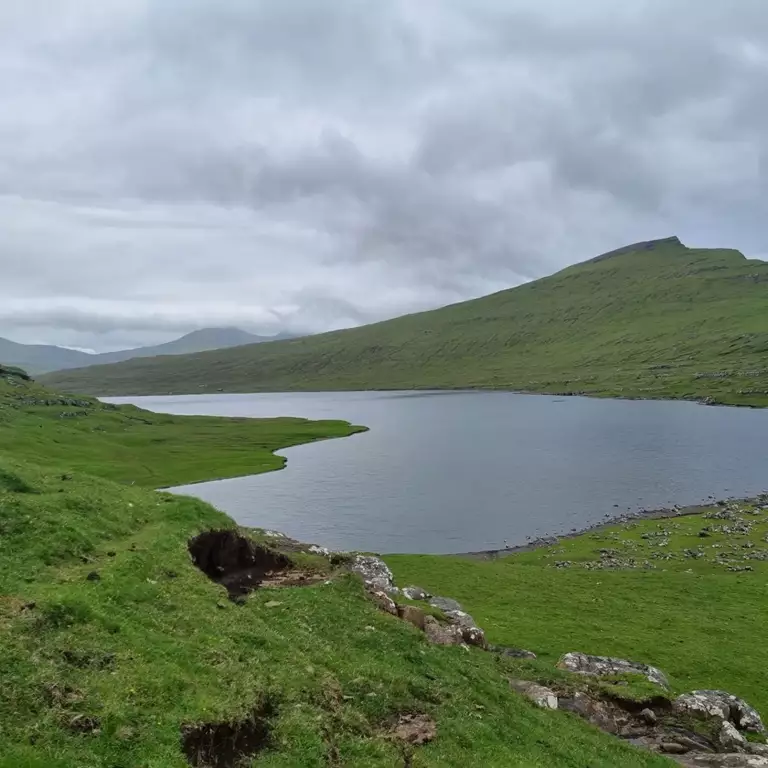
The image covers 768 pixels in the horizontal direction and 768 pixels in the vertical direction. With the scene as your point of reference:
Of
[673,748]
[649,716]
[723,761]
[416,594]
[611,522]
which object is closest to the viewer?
[723,761]

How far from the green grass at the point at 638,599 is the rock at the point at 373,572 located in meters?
6.95

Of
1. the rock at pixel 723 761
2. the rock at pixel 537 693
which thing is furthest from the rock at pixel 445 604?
the rock at pixel 723 761

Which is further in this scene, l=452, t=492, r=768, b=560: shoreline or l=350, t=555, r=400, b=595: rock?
l=452, t=492, r=768, b=560: shoreline

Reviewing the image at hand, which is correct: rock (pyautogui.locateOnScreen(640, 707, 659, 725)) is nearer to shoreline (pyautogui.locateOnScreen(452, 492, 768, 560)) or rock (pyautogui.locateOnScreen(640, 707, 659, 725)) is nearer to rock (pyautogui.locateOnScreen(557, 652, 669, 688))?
rock (pyautogui.locateOnScreen(557, 652, 669, 688))

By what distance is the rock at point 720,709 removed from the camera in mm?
26328

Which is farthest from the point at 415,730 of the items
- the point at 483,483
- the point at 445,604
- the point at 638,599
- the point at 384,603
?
the point at 483,483

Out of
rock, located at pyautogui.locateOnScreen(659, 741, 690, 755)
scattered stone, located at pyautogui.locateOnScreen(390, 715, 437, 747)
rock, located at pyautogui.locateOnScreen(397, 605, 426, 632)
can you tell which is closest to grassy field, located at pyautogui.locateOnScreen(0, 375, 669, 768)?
scattered stone, located at pyautogui.locateOnScreen(390, 715, 437, 747)

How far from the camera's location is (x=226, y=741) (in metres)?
15.7

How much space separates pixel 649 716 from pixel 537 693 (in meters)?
5.26

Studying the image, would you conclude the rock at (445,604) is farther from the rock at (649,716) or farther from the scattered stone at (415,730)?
the scattered stone at (415,730)

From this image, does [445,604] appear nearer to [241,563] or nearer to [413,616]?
[413,616]

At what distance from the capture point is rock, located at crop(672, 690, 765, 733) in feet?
86.4

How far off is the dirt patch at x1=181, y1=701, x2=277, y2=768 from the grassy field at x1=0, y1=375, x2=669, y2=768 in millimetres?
51

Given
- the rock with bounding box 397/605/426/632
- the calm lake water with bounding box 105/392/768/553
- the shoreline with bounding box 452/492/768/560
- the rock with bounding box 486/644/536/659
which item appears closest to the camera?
the rock with bounding box 397/605/426/632
